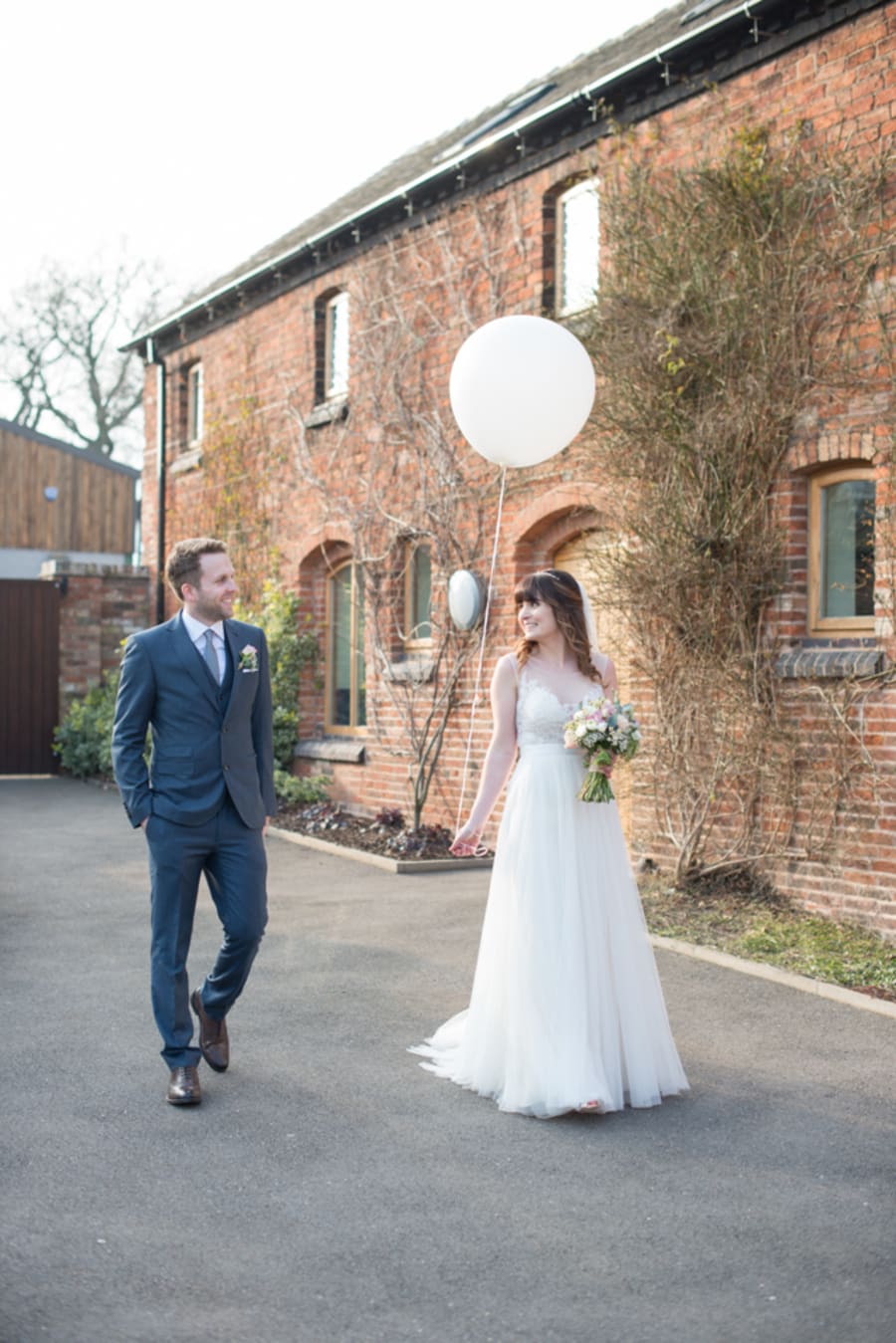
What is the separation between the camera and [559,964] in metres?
5.27

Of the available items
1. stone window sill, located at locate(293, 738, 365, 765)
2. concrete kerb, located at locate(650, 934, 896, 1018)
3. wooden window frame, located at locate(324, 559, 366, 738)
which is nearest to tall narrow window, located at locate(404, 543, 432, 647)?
wooden window frame, located at locate(324, 559, 366, 738)

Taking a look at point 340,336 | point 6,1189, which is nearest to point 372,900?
point 6,1189

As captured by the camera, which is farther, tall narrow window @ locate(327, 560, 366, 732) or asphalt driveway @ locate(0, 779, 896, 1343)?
tall narrow window @ locate(327, 560, 366, 732)

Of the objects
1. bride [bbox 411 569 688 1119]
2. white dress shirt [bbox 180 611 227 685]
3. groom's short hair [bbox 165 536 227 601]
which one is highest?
groom's short hair [bbox 165 536 227 601]

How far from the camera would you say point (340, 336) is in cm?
1502

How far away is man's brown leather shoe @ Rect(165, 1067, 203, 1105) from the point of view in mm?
5133

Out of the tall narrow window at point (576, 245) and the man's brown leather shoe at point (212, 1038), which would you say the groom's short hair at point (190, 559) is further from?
the tall narrow window at point (576, 245)

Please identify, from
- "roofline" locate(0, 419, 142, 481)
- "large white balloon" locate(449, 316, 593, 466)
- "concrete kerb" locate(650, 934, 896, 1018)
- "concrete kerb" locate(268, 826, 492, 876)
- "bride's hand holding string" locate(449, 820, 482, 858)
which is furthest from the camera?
"roofline" locate(0, 419, 142, 481)

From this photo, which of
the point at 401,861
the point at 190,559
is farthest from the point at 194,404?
the point at 190,559

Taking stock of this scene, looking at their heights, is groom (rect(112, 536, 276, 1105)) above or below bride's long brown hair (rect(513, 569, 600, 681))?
below

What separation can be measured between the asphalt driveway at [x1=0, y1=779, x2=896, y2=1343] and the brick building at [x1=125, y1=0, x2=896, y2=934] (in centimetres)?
268

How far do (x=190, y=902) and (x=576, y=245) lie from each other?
7669mm

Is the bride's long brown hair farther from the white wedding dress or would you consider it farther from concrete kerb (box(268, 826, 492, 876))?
concrete kerb (box(268, 826, 492, 876))

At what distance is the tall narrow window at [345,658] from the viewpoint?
14617mm
